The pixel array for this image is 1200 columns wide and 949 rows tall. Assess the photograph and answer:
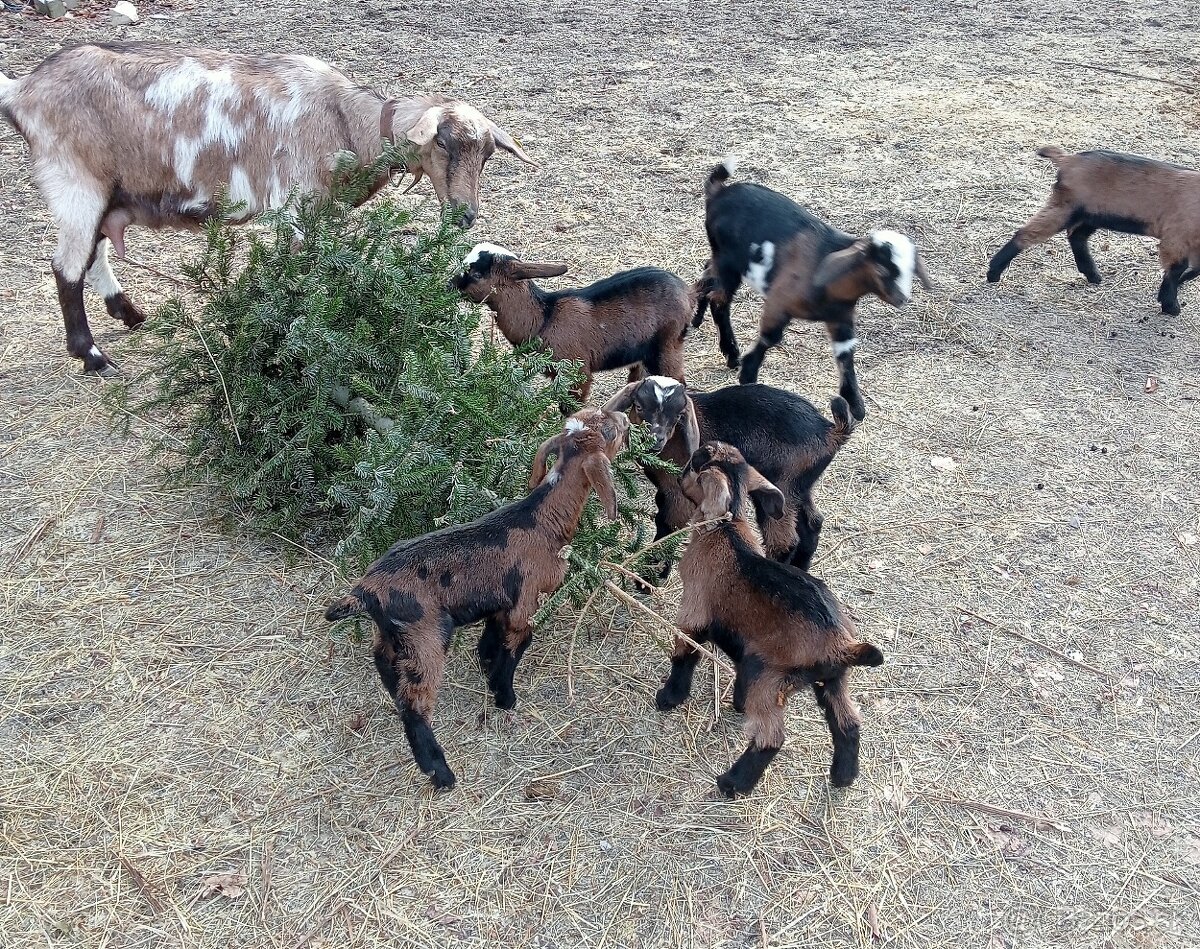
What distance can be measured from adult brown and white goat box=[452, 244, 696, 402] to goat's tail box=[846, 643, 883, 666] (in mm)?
2146

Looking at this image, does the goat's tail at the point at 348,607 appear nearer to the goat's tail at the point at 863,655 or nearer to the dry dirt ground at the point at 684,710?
the dry dirt ground at the point at 684,710

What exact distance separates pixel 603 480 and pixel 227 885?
1739 millimetres

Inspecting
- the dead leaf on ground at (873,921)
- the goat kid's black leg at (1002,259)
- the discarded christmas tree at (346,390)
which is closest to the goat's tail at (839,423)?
the discarded christmas tree at (346,390)

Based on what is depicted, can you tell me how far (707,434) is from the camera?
4.33 metres

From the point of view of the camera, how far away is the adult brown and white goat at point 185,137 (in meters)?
5.14

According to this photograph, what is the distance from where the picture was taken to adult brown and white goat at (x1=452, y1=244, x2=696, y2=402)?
4.89m

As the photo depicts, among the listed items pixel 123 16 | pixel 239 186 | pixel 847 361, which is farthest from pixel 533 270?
pixel 123 16

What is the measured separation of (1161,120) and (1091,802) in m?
7.11

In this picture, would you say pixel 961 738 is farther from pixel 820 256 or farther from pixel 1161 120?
pixel 1161 120

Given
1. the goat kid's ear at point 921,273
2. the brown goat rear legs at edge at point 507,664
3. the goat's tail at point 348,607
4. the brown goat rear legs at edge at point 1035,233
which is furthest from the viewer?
the brown goat rear legs at edge at point 1035,233

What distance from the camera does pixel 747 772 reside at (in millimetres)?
3432

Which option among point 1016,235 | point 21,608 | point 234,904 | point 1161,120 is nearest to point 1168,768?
point 234,904

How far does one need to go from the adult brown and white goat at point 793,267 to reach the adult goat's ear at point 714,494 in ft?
5.23

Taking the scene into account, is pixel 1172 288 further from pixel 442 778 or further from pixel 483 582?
pixel 442 778
